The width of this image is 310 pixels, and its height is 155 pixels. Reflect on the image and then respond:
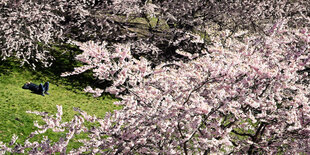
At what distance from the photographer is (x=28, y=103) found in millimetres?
8164

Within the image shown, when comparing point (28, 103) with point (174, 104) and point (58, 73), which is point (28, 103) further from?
point (174, 104)

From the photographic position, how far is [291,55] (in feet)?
14.7

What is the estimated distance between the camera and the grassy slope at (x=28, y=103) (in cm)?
662

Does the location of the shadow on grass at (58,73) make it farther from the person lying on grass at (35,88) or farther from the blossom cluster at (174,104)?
the blossom cluster at (174,104)

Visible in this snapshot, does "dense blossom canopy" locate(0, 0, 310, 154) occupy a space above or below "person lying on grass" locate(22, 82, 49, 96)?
above

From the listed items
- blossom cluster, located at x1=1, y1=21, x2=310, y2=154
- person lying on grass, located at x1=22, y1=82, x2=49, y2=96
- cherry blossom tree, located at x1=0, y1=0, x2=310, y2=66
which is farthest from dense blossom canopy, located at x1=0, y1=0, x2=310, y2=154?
cherry blossom tree, located at x1=0, y1=0, x2=310, y2=66

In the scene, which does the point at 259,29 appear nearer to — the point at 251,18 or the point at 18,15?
the point at 251,18

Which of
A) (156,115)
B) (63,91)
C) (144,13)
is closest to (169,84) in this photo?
(156,115)

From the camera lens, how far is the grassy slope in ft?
21.7

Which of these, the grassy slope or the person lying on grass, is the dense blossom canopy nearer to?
the grassy slope

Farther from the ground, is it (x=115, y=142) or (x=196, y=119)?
(x=196, y=119)

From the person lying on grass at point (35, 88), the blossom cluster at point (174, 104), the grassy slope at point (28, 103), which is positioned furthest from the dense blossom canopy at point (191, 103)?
the person lying on grass at point (35, 88)

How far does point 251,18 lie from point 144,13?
13.6 ft

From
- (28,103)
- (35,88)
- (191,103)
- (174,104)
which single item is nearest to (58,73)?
(35,88)
